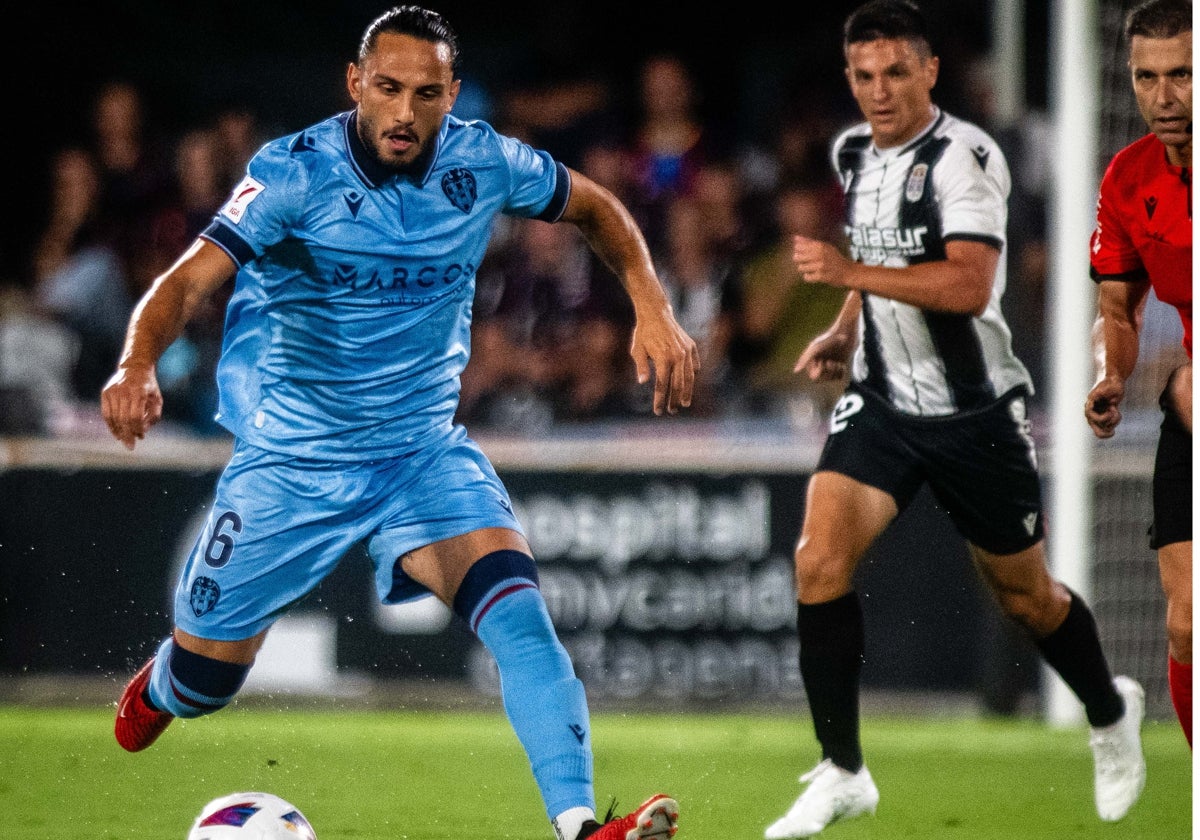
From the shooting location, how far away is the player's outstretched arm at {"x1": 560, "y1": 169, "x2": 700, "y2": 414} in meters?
4.48

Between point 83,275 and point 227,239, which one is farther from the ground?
point 227,239

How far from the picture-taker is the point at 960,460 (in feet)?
18.1

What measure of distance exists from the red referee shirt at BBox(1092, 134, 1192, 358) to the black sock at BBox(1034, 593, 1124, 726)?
1195 millimetres

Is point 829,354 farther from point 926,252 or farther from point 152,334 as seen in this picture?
point 152,334

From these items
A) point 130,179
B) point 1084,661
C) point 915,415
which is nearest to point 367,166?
point 915,415

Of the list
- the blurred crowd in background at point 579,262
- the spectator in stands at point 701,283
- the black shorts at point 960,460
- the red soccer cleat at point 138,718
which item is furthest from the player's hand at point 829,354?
the spectator in stands at point 701,283

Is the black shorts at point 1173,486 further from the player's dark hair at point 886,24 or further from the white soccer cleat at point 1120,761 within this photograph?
the player's dark hair at point 886,24

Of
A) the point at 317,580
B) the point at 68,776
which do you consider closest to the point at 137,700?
the point at 317,580

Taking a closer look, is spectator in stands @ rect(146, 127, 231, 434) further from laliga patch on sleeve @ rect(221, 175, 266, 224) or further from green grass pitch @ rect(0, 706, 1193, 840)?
laliga patch on sleeve @ rect(221, 175, 266, 224)

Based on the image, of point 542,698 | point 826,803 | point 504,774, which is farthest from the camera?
point 504,774

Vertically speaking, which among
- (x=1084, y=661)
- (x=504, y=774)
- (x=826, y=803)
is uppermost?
(x=1084, y=661)

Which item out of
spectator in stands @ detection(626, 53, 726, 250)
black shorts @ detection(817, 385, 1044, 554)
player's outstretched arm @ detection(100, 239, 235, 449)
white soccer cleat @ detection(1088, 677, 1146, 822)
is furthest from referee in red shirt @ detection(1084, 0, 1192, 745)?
spectator in stands @ detection(626, 53, 726, 250)

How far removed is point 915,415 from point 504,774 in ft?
6.88

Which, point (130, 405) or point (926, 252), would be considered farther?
point (926, 252)
